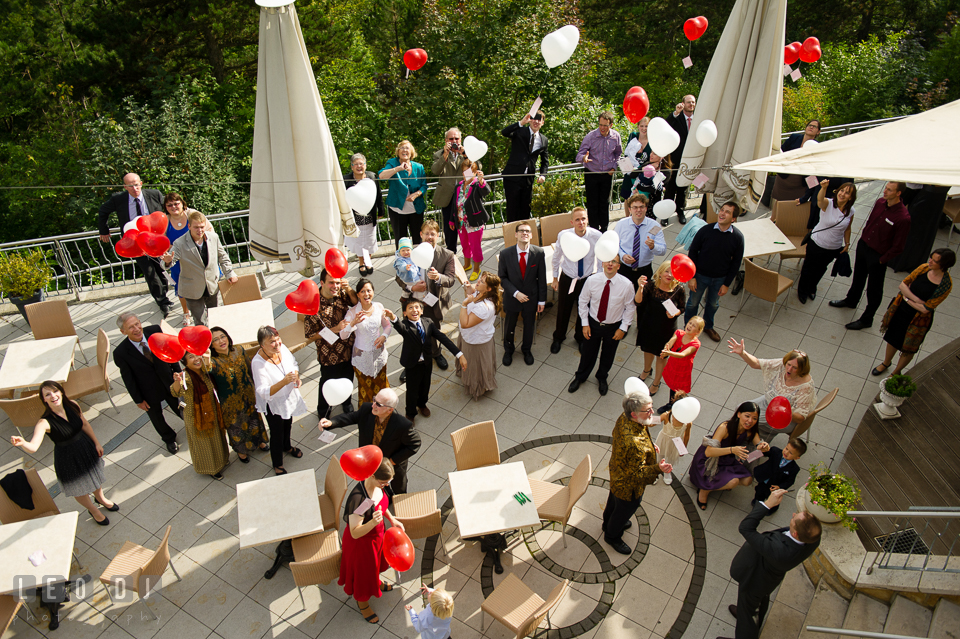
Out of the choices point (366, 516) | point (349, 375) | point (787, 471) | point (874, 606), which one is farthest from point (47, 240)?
point (874, 606)

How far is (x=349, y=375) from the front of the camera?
25.8ft

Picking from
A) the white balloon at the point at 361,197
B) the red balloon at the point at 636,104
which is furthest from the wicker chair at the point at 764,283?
the white balloon at the point at 361,197

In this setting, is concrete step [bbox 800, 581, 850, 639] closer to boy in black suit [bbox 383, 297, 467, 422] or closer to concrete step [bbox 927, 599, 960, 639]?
concrete step [bbox 927, 599, 960, 639]

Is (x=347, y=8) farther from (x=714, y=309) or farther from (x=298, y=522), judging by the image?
(x=298, y=522)

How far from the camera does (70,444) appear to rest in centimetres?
662

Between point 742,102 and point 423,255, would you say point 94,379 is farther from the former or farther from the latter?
point 742,102

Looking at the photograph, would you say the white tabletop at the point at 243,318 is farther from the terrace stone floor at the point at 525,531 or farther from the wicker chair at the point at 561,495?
the wicker chair at the point at 561,495

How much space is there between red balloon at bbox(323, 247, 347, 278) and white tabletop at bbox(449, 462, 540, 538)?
2.46 m

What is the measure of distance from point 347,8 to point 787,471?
20.0m

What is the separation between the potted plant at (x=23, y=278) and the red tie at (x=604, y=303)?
7854 mm

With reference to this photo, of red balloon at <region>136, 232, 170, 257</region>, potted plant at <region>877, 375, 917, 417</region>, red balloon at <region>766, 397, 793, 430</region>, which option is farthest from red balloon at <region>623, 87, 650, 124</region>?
red balloon at <region>136, 232, 170, 257</region>

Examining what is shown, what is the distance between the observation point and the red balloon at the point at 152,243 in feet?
24.8

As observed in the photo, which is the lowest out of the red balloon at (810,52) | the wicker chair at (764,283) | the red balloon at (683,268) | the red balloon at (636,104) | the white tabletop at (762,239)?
the wicker chair at (764,283)

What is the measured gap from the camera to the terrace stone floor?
626 centimetres
